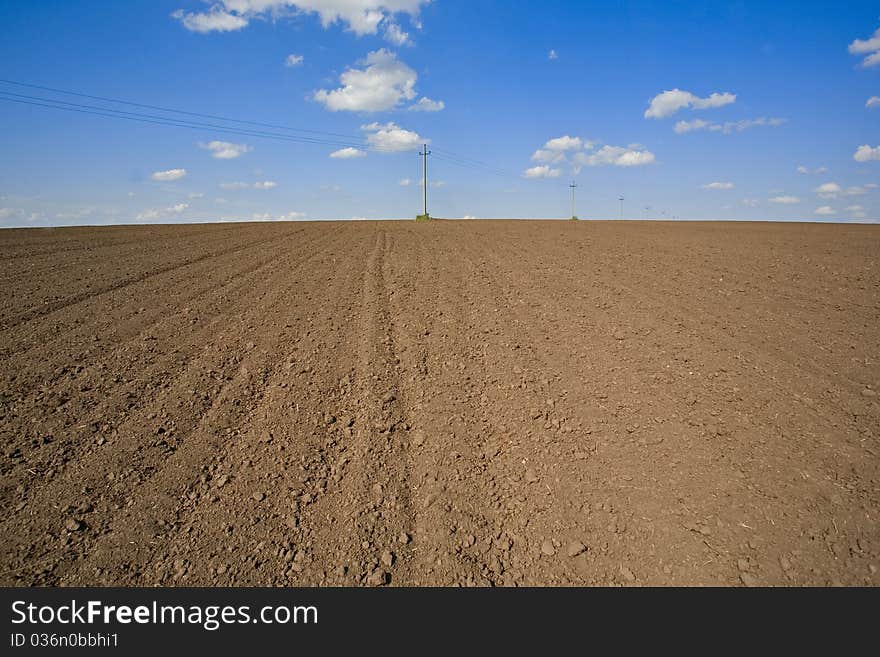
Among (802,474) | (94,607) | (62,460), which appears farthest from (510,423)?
(62,460)

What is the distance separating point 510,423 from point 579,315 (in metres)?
3.28

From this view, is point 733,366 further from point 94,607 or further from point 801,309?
point 94,607

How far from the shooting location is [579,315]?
273 inches

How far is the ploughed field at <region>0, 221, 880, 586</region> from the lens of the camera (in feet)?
9.45

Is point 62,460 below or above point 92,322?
below

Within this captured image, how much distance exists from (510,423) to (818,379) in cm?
340

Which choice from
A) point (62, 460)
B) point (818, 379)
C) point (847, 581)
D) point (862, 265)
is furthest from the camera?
point (862, 265)

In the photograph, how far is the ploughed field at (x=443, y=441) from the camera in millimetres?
2881

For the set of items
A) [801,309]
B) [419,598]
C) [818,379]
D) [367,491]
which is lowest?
[419,598]

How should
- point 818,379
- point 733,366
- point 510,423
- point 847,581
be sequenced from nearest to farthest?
point 847,581, point 510,423, point 818,379, point 733,366

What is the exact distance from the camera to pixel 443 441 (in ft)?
13.2

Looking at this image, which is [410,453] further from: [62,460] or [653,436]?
[62,460]

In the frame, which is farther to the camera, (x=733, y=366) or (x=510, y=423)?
(x=733, y=366)

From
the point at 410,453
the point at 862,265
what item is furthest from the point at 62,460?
the point at 862,265
